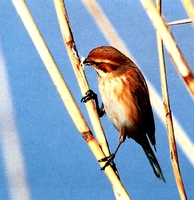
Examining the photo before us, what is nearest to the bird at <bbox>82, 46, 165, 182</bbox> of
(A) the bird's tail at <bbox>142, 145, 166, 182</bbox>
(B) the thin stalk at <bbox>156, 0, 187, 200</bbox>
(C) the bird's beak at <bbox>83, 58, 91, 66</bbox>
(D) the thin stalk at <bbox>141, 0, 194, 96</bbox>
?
(A) the bird's tail at <bbox>142, 145, 166, 182</bbox>

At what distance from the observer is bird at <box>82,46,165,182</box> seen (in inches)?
41.4

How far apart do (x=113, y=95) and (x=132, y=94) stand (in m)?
0.07

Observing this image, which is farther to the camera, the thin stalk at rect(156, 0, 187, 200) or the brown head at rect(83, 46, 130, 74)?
the brown head at rect(83, 46, 130, 74)

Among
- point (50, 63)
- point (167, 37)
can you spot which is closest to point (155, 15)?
point (167, 37)

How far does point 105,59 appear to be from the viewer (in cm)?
93

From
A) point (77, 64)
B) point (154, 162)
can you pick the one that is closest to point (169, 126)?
point (77, 64)

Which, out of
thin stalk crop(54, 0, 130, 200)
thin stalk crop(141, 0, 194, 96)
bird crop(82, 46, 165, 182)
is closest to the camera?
thin stalk crop(141, 0, 194, 96)

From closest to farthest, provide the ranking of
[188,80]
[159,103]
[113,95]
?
[188,80]
[159,103]
[113,95]

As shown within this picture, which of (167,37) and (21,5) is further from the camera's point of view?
(21,5)

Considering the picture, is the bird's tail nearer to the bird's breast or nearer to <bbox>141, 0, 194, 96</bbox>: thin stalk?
the bird's breast

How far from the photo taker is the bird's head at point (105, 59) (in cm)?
89

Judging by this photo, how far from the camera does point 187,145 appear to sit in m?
0.91

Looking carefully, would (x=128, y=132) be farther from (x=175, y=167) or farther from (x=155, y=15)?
(x=155, y=15)

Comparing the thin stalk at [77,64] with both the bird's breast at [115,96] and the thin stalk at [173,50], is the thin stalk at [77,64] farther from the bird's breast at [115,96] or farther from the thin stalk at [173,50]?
Answer: the bird's breast at [115,96]
